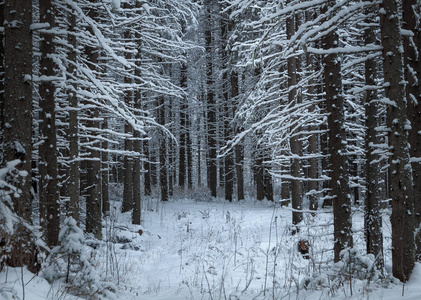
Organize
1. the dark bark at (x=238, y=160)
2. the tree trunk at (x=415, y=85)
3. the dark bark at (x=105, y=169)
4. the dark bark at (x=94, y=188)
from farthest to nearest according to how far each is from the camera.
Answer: the dark bark at (x=238, y=160), the dark bark at (x=105, y=169), the dark bark at (x=94, y=188), the tree trunk at (x=415, y=85)

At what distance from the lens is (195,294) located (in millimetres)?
5562

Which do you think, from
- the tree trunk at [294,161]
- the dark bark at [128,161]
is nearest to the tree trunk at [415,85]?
the tree trunk at [294,161]

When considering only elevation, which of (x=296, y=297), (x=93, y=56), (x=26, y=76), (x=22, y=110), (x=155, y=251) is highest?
(x=93, y=56)

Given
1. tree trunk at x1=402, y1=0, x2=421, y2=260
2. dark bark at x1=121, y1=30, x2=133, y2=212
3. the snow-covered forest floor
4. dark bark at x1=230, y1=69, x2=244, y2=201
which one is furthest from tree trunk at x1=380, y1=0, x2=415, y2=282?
dark bark at x1=230, y1=69, x2=244, y2=201

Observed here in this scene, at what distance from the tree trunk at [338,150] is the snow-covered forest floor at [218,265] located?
1.26 feet

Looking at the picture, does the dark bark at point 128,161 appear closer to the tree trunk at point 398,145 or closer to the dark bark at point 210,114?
the dark bark at point 210,114

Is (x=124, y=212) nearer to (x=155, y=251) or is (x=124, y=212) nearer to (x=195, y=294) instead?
(x=155, y=251)

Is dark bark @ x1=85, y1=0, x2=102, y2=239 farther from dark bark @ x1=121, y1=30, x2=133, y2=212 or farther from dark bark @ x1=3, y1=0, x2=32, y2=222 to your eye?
dark bark @ x1=3, y1=0, x2=32, y2=222

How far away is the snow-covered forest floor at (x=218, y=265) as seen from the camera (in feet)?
13.7

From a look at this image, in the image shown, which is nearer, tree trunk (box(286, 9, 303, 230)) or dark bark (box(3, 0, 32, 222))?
dark bark (box(3, 0, 32, 222))

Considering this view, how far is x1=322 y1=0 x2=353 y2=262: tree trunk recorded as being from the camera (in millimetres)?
5852

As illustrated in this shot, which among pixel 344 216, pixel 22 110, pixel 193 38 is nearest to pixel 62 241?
pixel 22 110

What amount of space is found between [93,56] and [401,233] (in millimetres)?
9338

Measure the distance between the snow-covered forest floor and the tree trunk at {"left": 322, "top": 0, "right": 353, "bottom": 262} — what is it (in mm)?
385
